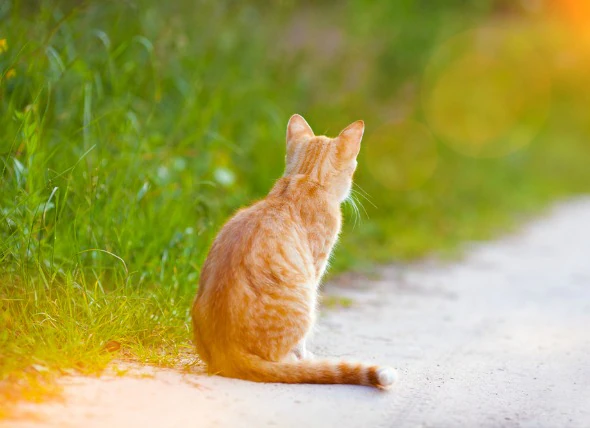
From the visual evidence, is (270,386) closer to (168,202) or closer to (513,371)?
(513,371)

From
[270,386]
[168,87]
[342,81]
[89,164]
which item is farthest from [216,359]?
[342,81]

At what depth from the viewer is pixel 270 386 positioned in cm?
294

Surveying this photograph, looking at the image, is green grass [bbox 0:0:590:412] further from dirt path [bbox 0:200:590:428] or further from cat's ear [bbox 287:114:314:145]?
cat's ear [bbox 287:114:314:145]

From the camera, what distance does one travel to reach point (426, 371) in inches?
136

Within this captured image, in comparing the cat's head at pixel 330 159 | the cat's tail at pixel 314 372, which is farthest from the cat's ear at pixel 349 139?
the cat's tail at pixel 314 372

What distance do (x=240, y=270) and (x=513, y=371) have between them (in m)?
1.34

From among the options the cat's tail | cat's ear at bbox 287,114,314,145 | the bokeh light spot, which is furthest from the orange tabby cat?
the bokeh light spot

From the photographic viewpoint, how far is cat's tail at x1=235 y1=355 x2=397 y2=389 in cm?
297

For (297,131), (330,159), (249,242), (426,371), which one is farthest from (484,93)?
(249,242)

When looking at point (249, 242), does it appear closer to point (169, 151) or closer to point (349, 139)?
point (349, 139)

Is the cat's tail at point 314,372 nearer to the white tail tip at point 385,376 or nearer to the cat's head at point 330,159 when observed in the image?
the white tail tip at point 385,376

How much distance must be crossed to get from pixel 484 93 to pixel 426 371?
29.2ft

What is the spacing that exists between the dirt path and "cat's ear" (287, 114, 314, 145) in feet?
3.19

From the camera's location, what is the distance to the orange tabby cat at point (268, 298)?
9.78 ft
